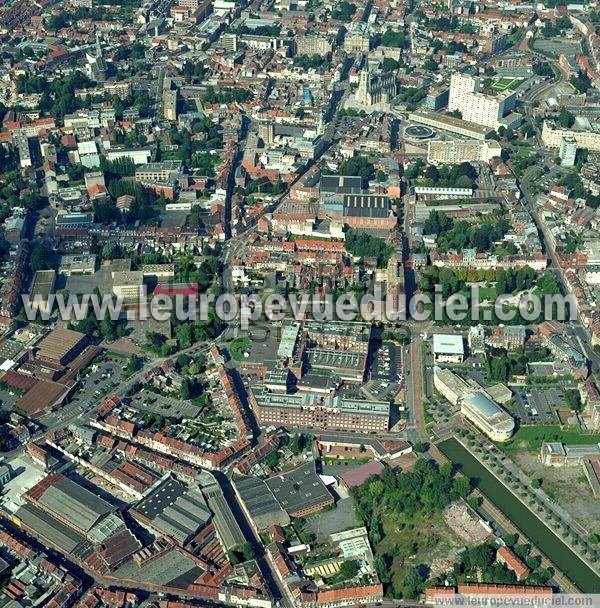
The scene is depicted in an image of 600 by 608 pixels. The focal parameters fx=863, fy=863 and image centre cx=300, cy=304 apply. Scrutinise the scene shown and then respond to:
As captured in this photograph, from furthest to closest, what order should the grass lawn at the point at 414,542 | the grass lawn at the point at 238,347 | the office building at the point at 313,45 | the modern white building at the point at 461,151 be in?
1. the office building at the point at 313,45
2. the modern white building at the point at 461,151
3. the grass lawn at the point at 238,347
4. the grass lawn at the point at 414,542

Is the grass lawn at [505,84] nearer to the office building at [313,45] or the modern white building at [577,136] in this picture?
the modern white building at [577,136]

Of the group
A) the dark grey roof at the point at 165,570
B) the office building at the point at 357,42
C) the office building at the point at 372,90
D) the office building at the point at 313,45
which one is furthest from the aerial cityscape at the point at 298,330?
the office building at the point at 357,42

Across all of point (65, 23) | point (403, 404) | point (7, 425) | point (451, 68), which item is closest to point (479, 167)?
point (451, 68)

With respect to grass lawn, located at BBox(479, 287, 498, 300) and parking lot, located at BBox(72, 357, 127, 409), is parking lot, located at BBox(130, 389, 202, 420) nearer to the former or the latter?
parking lot, located at BBox(72, 357, 127, 409)

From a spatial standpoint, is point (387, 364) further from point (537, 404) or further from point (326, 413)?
point (537, 404)

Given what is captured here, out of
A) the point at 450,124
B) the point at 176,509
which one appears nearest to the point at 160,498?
the point at 176,509

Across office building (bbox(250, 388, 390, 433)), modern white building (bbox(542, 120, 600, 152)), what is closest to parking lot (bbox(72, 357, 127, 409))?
office building (bbox(250, 388, 390, 433))
